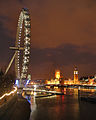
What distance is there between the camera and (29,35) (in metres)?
26.4

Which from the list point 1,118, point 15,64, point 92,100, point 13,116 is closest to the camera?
point 1,118

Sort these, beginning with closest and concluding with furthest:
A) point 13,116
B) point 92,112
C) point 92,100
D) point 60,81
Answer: point 13,116
point 92,112
point 92,100
point 60,81

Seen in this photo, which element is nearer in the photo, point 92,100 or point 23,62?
point 92,100

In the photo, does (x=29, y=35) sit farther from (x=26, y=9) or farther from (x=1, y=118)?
(x=1, y=118)

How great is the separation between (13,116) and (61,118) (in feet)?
11.8

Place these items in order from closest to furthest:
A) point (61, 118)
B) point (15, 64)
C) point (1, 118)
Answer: point (1, 118) < point (61, 118) < point (15, 64)

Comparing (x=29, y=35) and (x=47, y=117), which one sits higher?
(x=29, y=35)

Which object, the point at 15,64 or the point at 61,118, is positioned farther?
the point at 15,64

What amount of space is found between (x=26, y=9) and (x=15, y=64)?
24.2 feet

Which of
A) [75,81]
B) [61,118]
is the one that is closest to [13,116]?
[61,118]

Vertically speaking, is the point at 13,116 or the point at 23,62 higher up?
the point at 23,62

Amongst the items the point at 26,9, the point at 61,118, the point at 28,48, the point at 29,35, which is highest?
the point at 26,9

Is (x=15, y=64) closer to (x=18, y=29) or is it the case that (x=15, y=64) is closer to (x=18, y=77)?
(x=18, y=77)

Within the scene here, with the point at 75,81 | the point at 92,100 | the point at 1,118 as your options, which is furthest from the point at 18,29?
the point at 75,81
